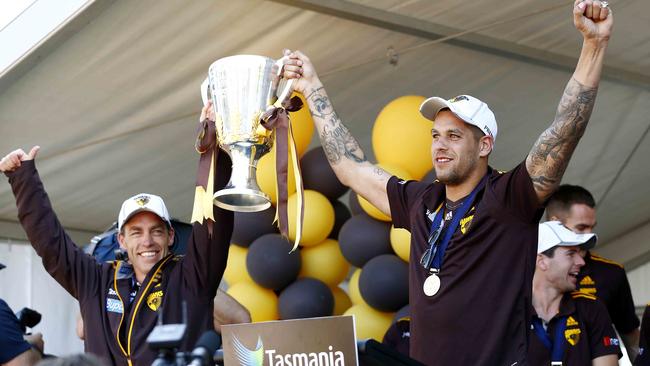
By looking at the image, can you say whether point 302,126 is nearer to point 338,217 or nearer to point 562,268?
point 338,217

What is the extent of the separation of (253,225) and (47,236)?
7.73ft

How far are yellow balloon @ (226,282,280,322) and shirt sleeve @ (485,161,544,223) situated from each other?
3169mm

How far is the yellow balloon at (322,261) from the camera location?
693cm

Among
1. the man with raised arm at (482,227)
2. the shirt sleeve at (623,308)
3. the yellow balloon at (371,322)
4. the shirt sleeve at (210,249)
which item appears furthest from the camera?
the yellow balloon at (371,322)

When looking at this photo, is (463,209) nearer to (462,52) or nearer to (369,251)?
(369,251)

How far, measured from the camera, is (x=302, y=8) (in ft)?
20.5

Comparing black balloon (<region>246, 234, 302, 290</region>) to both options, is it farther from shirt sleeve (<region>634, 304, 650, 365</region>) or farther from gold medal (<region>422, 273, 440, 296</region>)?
gold medal (<region>422, 273, 440, 296</region>)

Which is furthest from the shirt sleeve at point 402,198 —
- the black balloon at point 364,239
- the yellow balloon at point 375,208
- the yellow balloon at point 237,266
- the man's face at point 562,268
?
the yellow balloon at point 237,266

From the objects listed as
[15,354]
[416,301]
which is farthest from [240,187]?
[15,354]

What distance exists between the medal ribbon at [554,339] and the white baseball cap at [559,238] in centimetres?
34

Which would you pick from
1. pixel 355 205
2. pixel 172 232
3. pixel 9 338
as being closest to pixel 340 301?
pixel 355 205

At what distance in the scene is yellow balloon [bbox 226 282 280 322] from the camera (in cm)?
676

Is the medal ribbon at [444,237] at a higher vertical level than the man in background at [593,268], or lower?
lower

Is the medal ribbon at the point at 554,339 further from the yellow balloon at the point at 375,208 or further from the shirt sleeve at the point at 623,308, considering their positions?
the yellow balloon at the point at 375,208
